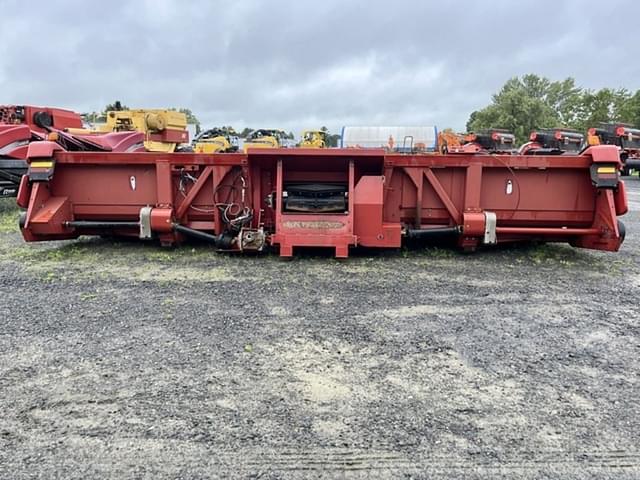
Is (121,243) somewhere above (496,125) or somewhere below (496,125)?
below

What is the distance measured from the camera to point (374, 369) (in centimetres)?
254

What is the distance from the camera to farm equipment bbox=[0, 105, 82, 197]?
815 centimetres

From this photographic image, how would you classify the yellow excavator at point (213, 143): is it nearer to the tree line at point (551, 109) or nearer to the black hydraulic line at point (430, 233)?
the black hydraulic line at point (430, 233)

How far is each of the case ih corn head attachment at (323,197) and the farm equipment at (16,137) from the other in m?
3.77

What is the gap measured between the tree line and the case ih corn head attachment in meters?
35.8

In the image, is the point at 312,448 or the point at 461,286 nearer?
the point at 312,448

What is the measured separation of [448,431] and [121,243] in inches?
182

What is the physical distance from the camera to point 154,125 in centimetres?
1152

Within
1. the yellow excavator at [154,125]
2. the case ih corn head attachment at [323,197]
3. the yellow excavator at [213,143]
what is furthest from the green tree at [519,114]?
the case ih corn head attachment at [323,197]

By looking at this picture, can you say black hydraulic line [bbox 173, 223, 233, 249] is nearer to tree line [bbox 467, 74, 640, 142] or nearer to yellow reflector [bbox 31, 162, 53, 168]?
yellow reflector [bbox 31, 162, 53, 168]

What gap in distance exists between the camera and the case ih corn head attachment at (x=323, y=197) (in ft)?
15.7

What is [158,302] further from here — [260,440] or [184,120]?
[184,120]

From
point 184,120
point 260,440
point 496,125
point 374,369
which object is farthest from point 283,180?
point 496,125

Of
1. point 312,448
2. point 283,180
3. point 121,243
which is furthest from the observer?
point 121,243
